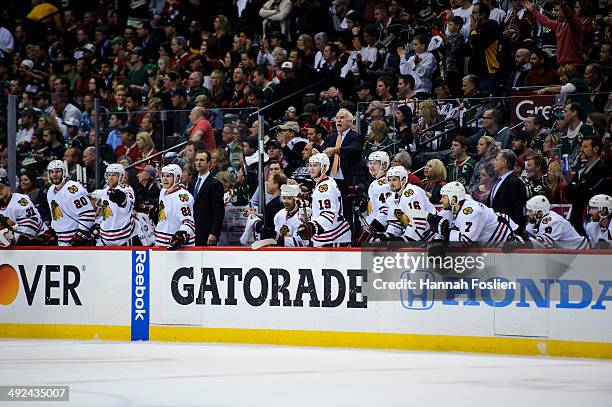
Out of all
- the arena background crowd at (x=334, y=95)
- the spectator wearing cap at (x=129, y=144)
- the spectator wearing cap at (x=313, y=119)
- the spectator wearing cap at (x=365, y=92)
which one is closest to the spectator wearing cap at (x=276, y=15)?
the arena background crowd at (x=334, y=95)

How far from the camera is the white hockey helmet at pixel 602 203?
1197 cm

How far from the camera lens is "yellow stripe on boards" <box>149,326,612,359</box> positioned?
37.4ft

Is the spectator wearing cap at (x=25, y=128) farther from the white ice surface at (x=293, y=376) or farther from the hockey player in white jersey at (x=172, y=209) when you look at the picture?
the white ice surface at (x=293, y=376)

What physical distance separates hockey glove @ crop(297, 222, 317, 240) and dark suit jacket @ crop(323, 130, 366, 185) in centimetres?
86

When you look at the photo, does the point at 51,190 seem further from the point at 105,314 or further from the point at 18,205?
the point at 105,314

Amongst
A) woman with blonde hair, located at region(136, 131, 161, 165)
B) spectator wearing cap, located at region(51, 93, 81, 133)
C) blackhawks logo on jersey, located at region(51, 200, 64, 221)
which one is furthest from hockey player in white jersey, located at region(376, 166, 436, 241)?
spectator wearing cap, located at region(51, 93, 81, 133)

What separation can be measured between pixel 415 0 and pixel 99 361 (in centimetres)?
787

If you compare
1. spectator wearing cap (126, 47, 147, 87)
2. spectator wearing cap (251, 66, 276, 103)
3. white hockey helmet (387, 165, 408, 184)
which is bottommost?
white hockey helmet (387, 165, 408, 184)

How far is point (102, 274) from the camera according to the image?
13.3 m

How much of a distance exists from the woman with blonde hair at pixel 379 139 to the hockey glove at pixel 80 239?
3604 mm

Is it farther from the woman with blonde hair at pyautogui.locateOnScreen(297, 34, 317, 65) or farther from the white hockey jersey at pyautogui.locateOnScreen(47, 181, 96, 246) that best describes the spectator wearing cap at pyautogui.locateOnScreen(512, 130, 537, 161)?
the white hockey jersey at pyautogui.locateOnScreen(47, 181, 96, 246)

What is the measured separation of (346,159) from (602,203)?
3.09m

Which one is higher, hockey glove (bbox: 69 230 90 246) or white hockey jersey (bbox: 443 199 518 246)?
white hockey jersey (bbox: 443 199 518 246)

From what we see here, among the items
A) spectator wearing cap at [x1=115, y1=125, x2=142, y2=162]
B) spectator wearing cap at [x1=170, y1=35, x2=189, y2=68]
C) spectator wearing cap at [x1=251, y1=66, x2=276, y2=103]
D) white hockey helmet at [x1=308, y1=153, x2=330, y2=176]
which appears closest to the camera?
white hockey helmet at [x1=308, y1=153, x2=330, y2=176]
